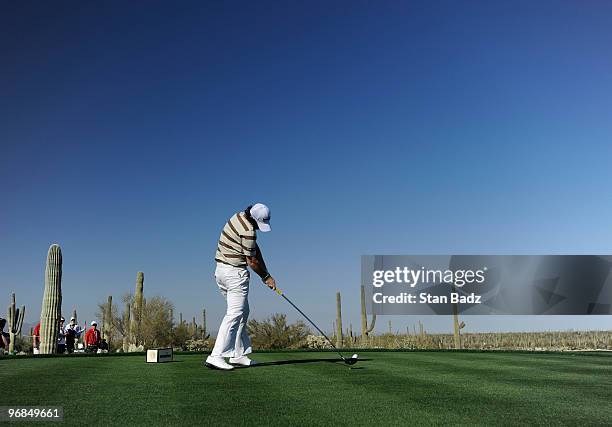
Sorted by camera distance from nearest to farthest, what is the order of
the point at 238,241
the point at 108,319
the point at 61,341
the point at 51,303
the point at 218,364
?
the point at 218,364, the point at 238,241, the point at 51,303, the point at 61,341, the point at 108,319

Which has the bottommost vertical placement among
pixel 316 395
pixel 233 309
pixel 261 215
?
pixel 316 395

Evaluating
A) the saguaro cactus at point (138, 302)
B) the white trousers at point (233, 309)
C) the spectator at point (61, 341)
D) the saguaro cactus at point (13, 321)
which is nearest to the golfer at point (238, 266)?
the white trousers at point (233, 309)

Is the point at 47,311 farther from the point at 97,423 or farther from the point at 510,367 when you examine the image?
the point at 97,423

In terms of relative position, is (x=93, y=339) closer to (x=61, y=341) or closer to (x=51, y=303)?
(x=61, y=341)

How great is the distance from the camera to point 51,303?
2402cm

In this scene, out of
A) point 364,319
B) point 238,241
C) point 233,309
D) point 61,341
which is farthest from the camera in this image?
point 364,319

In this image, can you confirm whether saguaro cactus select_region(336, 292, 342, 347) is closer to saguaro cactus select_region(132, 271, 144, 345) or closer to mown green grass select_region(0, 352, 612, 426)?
saguaro cactus select_region(132, 271, 144, 345)

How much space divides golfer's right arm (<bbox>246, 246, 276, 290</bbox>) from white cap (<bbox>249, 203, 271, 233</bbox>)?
0.34 meters

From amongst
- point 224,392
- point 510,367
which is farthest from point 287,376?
point 510,367

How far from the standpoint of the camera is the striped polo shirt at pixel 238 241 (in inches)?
340

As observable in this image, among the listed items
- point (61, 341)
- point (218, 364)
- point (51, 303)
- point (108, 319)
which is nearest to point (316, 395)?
point (218, 364)

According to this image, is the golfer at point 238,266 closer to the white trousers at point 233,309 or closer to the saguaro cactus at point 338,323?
the white trousers at point 233,309

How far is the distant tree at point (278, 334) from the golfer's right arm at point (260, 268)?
1853 centimetres

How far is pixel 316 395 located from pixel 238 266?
3.32 metres
